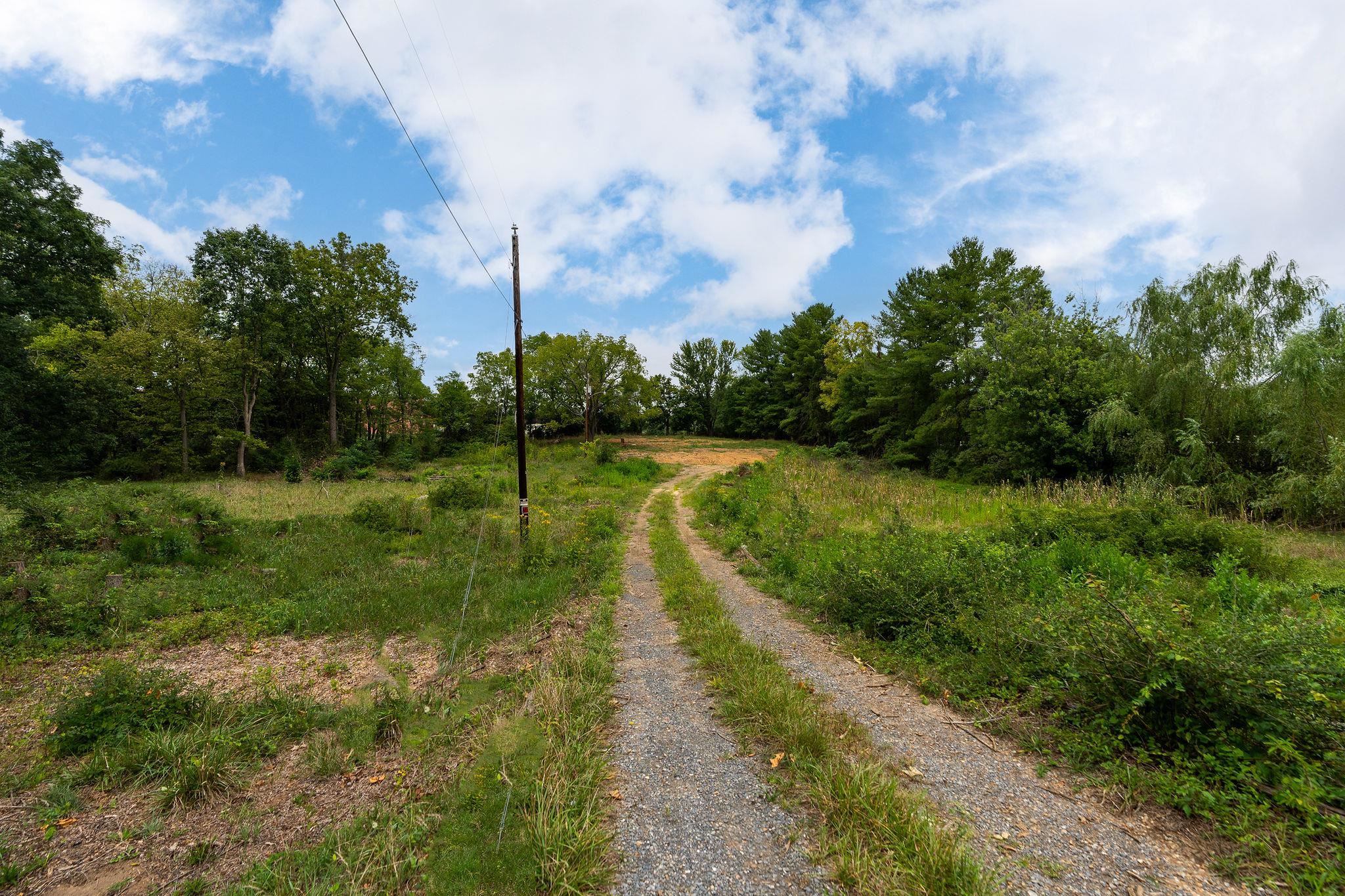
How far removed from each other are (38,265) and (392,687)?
33.1m

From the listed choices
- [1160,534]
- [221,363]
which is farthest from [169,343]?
[1160,534]

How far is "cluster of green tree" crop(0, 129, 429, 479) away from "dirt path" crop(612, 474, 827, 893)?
30928 millimetres

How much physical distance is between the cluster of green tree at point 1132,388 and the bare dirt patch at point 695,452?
10863 mm

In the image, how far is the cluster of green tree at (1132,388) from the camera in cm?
1378

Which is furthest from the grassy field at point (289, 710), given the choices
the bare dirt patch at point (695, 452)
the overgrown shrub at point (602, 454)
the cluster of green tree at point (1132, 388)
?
the bare dirt patch at point (695, 452)

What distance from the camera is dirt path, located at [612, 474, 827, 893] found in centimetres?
283

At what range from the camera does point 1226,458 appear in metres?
15.5

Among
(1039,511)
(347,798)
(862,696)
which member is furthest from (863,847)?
(1039,511)

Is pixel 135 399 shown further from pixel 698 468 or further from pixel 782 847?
pixel 782 847

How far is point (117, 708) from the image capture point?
483 centimetres

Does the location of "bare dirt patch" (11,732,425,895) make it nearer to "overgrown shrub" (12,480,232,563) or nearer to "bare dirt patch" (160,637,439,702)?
"bare dirt patch" (160,637,439,702)

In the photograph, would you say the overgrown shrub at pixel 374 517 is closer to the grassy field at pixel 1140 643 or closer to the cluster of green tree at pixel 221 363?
the grassy field at pixel 1140 643

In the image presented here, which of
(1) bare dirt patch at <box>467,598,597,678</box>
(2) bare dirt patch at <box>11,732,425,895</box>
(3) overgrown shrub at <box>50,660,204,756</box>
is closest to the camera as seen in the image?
(2) bare dirt patch at <box>11,732,425,895</box>

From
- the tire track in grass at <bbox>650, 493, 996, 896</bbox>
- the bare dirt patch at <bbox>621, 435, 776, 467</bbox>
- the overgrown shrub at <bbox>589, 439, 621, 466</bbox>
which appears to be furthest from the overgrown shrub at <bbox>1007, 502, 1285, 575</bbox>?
the overgrown shrub at <bbox>589, 439, 621, 466</bbox>
